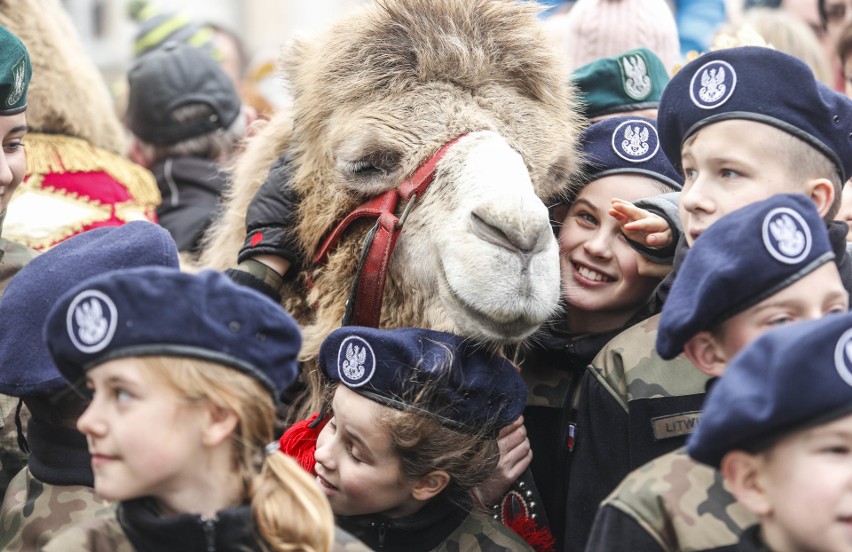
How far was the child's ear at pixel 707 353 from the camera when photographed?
110 inches

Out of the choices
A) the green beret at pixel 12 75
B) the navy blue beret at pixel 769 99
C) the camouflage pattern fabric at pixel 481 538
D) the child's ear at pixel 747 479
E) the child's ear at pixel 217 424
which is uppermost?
the navy blue beret at pixel 769 99

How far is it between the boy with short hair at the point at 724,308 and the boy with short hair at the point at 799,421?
0.29m

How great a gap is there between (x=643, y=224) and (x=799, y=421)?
52.7 inches

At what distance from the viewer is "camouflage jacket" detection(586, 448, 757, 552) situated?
106 inches

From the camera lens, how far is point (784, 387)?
2260 millimetres

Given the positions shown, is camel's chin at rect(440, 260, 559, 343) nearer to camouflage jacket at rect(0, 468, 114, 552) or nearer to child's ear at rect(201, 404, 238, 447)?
child's ear at rect(201, 404, 238, 447)

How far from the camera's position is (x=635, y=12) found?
502 cm

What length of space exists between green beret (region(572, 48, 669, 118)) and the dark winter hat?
266 cm

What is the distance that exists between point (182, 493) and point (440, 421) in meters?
0.99

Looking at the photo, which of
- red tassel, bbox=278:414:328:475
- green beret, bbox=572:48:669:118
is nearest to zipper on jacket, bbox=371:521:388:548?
red tassel, bbox=278:414:328:475

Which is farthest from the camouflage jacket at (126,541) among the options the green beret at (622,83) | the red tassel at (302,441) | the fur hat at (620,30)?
the fur hat at (620,30)

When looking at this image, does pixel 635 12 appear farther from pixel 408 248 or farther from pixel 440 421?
pixel 440 421

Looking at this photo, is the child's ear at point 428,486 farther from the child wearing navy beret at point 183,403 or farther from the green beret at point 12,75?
the green beret at point 12,75

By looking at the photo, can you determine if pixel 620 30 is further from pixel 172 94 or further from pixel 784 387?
pixel 784 387
